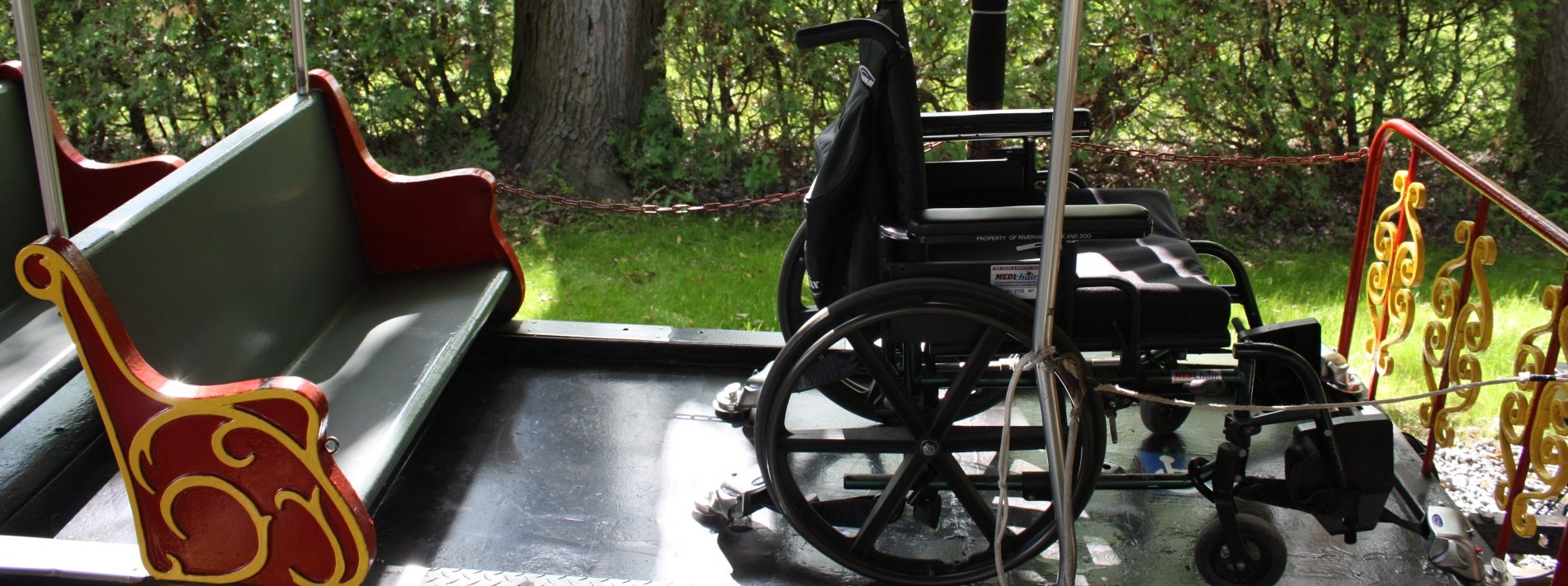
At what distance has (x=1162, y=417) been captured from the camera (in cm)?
341

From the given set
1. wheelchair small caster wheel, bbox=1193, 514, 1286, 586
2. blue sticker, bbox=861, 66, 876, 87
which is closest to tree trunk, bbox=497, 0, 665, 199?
blue sticker, bbox=861, 66, 876, 87

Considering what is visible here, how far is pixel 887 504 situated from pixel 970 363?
0.36 metres

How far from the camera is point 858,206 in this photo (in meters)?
2.79

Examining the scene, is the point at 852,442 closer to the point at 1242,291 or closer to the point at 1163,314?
the point at 1163,314

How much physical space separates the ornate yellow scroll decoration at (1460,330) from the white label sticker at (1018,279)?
3.32ft

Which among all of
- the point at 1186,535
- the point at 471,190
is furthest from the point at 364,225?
the point at 1186,535

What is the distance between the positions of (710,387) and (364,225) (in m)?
1.15

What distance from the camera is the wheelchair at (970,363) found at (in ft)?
8.52

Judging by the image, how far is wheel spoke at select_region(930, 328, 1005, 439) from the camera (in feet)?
8.64

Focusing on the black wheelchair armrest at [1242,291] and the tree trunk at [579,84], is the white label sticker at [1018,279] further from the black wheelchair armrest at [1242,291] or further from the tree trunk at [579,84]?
the tree trunk at [579,84]

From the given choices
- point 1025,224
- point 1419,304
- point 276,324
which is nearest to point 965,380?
point 1025,224

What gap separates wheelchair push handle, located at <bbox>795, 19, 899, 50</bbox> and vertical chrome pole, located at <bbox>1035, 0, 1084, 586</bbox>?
1.25ft

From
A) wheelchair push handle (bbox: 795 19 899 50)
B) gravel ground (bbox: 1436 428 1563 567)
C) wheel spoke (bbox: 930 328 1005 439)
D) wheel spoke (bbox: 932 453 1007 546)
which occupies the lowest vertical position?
gravel ground (bbox: 1436 428 1563 567)

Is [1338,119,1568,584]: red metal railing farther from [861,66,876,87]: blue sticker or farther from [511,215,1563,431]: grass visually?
[861,66,876,87]: blue sticker
